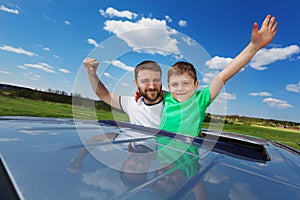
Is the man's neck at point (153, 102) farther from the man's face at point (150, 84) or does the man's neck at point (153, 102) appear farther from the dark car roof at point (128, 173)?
the dark car roof at point (128, 173)

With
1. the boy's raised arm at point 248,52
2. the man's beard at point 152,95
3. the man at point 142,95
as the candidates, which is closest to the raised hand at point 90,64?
the man at point 142,95

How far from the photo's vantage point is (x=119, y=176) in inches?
21.9

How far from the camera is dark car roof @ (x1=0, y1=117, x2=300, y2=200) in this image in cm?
45

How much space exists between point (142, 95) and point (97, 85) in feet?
1.69

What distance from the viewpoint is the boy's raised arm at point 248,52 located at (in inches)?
55.2

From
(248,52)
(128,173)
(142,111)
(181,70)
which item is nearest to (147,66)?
(181,70)

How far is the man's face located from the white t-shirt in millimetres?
95

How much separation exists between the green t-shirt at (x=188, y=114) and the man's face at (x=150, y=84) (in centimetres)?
18

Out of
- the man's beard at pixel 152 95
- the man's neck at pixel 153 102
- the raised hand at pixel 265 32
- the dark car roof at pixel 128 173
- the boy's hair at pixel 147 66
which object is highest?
the raised hand at pixel 265 32

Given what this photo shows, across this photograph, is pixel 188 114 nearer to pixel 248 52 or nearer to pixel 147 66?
pixel 147 66

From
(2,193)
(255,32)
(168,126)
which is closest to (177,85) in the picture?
(168,126)

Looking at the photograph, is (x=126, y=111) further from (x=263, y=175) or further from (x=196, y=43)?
A: (x=263, y=175)

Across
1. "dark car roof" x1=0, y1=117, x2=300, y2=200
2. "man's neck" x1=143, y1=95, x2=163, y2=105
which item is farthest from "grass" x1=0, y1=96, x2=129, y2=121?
"dark car roof" x1=0, y1=117, x2=300, y2=200

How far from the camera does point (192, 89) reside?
162 centimetres
